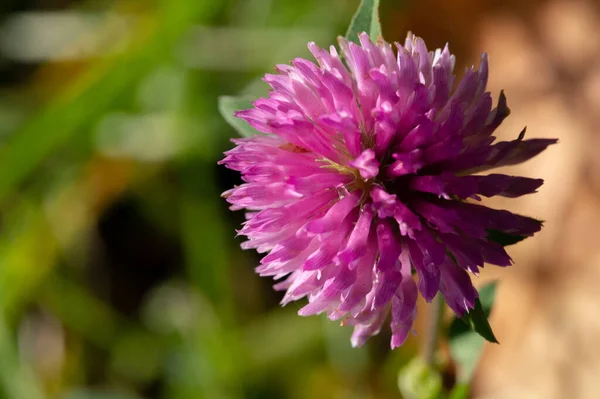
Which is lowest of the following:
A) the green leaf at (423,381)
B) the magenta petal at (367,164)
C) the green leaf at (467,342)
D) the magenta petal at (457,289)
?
the green leaf at (423,381)

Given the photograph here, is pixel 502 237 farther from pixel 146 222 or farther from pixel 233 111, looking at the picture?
pixel 146 222

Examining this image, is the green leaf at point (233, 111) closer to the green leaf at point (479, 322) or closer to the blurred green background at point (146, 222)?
the green leaf at point (479, 322)

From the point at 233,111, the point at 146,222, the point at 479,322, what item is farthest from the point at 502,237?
the point at 146,222

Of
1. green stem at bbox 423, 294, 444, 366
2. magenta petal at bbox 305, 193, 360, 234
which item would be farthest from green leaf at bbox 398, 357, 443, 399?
magenta petal at bbox 305, 193, 360, 234

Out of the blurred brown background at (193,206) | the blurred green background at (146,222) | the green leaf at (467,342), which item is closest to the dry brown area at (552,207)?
the blurred brown background at (193,206)

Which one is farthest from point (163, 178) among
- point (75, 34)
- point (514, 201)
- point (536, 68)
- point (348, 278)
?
point (348, 278)

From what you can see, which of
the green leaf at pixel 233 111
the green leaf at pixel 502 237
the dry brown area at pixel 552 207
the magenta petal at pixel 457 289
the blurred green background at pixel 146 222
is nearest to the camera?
the magenta petal at pixel 457 289

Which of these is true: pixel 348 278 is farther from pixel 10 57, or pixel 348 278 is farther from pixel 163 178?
pixel 10 57

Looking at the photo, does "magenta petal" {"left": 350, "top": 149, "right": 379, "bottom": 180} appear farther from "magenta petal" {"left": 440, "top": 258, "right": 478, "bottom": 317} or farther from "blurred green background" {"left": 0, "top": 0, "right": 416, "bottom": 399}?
"blurred green background" {"left": 0, "top": 0, "right": 416, "bottom": 399}

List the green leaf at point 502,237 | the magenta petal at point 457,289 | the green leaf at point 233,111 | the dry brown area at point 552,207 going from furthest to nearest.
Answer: the dry brown area at point 552,207, the green leaf at point 233,111, the green leaf at point 502,237, the magenta petal at point 457,289
